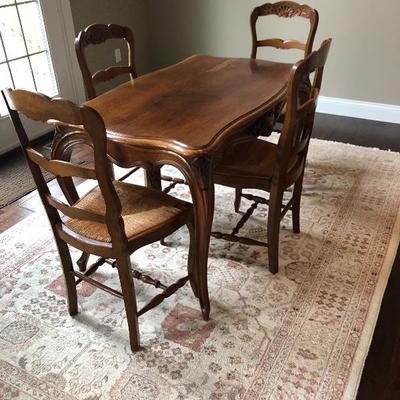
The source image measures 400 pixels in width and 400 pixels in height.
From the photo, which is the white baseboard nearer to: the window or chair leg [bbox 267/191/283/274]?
chair leg [bbox 267/191/283/274]

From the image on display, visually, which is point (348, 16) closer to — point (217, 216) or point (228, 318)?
point (217, 216)

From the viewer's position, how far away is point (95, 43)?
2.09 meters

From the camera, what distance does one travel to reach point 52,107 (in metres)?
1.12

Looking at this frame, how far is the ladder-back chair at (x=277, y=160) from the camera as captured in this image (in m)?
1.58

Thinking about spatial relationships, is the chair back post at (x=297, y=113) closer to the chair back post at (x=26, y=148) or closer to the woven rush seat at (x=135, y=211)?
the woven rush seat at (x=135, y=211)

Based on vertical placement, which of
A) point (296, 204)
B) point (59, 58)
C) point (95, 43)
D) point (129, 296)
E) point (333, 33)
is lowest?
point (296, 204)

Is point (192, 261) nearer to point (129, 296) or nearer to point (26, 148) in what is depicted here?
point (129, 296)

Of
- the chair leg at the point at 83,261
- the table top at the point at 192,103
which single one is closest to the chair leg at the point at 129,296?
the table top at the point at 192,103

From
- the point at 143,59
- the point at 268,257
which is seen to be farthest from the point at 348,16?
the point at 268,257

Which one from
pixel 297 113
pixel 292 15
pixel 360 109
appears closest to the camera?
pixel 297 113

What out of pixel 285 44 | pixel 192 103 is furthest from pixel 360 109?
pixel 192 103

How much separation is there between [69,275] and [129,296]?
12.6 inches

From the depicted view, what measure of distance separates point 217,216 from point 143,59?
2.38 m

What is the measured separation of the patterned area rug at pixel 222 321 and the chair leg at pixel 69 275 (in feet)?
0.18
